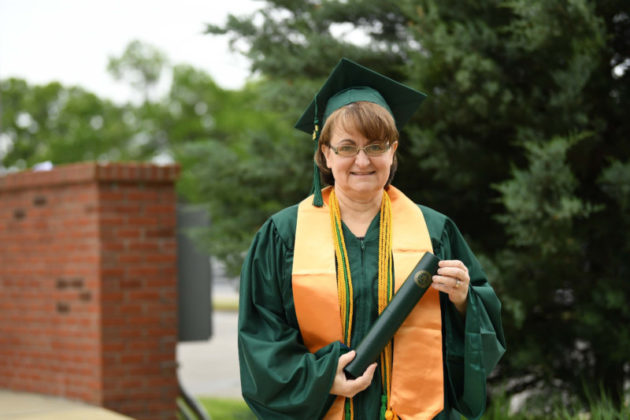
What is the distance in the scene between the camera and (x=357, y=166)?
2.28 metres

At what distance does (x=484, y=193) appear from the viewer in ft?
17.2

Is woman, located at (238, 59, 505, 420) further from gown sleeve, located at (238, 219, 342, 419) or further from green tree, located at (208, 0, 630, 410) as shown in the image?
green tree, located at (208, 0, 630, 410)

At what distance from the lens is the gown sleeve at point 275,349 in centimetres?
221

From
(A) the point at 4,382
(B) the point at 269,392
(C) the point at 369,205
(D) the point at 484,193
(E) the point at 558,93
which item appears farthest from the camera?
(A) the point at 4,382

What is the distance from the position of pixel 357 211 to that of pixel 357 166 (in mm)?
212

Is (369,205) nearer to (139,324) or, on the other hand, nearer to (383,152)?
(383,152)

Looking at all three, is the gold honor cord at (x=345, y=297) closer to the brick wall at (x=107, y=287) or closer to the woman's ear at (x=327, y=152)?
the woman's ear at (x=327, y=152)

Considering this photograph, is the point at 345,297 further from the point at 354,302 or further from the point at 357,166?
the point at 357,166

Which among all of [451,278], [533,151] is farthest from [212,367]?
[451,278]

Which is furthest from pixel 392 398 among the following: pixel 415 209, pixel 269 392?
pixel 415 209

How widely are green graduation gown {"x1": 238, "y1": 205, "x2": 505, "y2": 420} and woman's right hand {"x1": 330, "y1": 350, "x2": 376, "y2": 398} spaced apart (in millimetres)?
26

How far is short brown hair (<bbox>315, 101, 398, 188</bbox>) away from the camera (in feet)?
7.41

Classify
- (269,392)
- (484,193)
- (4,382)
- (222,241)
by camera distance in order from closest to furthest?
(269,392) < (484,193) < (222,241) < (4,382)

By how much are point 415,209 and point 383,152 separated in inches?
11.1
